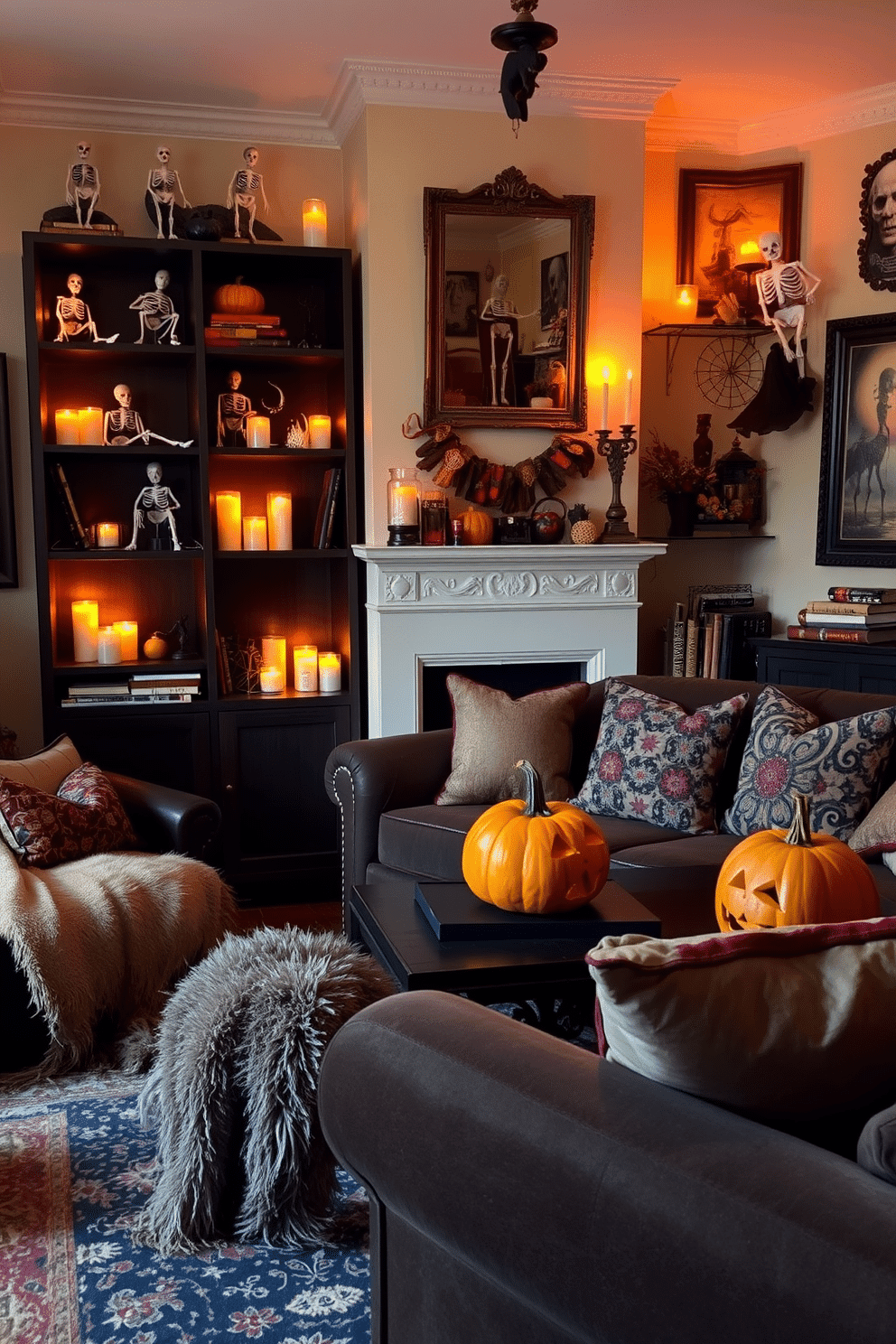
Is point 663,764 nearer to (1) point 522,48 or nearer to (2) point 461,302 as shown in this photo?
(1) point 522,48

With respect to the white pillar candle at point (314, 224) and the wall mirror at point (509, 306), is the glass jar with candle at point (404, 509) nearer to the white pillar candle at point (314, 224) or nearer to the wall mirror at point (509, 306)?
the wall mirror at point (509, 306)

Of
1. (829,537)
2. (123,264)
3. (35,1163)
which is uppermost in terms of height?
(123,264)

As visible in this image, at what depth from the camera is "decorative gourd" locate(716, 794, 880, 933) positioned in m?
1.95

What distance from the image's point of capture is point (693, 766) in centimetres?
317

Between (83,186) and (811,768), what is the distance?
3.17 meters

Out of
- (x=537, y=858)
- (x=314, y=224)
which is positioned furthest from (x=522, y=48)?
(x=314, y=224)

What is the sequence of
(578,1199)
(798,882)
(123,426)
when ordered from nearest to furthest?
(578,1199), (798,882), (123,426)

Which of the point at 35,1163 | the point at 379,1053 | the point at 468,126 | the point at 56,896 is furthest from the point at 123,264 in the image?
the point at 379,1053

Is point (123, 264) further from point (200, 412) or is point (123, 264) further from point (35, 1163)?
point (35, 1163)

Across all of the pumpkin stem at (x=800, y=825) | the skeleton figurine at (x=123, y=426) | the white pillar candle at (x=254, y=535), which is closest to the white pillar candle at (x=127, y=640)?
the white pillar candle at (x=254, y=535)

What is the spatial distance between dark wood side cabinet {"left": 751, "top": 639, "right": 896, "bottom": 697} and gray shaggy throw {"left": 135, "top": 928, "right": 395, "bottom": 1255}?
2686 mm

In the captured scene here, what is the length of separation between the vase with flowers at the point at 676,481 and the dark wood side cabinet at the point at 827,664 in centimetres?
58

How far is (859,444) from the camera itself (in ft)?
14.9

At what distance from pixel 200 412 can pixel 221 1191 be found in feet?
9.32
